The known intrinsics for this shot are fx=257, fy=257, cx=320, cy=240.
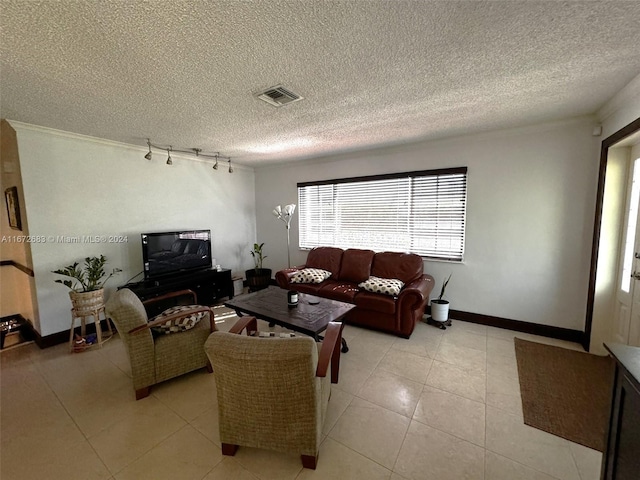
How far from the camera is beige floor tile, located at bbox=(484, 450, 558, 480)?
1.43m

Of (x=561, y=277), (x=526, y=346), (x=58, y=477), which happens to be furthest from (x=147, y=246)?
(x=561, y=277)

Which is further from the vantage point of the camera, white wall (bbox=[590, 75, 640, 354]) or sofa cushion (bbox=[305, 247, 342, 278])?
sofa cushion (bbox=[305, 247, 342, 278])

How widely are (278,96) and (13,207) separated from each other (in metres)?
3.52

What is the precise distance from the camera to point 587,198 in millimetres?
2752

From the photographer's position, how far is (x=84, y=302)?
281cm

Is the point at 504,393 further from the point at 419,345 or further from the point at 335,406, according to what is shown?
the point at 335,406

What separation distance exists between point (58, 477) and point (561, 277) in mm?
4561

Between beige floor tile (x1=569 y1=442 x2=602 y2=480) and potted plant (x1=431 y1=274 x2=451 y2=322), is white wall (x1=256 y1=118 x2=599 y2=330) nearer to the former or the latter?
potted plant (x1=431 y1=274 x2=451 y2=322)

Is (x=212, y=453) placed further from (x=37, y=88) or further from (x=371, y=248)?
(x=371, y=248)

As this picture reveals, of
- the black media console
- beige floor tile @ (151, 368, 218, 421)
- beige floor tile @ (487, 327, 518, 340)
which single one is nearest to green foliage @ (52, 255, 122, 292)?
the black media console

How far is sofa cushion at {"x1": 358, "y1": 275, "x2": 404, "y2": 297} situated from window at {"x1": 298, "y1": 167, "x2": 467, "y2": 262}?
77 centimetres

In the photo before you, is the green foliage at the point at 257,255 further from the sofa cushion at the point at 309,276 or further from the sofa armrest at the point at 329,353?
the sofa armrest at the point at 329,353

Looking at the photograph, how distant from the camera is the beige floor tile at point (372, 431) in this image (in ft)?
5.25

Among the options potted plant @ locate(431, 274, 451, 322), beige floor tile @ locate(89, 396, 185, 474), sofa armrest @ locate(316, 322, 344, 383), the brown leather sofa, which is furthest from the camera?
potted plant @ locate(431, 274, 451, 322)
